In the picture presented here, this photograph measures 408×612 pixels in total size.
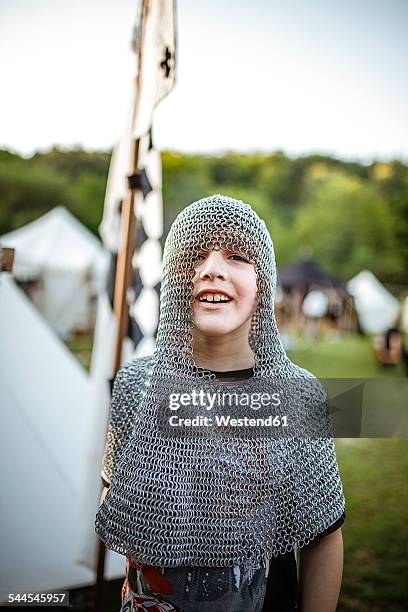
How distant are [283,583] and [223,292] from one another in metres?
0.73

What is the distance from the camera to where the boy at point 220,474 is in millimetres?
1213

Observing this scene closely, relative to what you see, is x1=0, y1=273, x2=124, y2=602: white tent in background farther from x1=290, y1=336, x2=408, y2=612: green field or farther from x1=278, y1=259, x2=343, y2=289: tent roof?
x1=278, y1=259, x2=343, y2=289: tent roof

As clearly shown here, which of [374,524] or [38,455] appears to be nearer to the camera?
[38,455]

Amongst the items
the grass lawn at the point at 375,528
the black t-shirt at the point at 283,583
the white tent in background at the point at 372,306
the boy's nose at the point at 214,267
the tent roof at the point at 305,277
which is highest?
the tent roof at the point at 305,277

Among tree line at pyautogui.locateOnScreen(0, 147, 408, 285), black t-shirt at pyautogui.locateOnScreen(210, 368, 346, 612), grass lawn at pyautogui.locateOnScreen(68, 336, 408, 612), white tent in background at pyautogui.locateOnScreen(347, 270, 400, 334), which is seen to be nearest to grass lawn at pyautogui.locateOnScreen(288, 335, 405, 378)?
white tent in background at pyautogui.locateOnScreen(347, 270, 400, 334)

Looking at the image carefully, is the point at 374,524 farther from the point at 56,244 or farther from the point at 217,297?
the point at 56,244

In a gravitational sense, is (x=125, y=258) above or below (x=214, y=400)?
above

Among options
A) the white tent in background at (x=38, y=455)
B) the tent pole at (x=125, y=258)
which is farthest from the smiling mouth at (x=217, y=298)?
the white tent in background at (x=38, y=455)

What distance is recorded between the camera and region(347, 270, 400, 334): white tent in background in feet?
62.2

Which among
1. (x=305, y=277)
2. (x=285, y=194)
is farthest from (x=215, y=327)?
(x=285, y=194)

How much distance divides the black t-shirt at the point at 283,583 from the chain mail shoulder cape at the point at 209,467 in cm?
5

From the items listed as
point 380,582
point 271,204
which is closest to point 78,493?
point 380,582

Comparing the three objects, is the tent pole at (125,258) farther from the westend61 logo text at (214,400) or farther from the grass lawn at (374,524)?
the westend61 logo text at (214,400)

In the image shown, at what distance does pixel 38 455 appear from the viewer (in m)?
2.76
